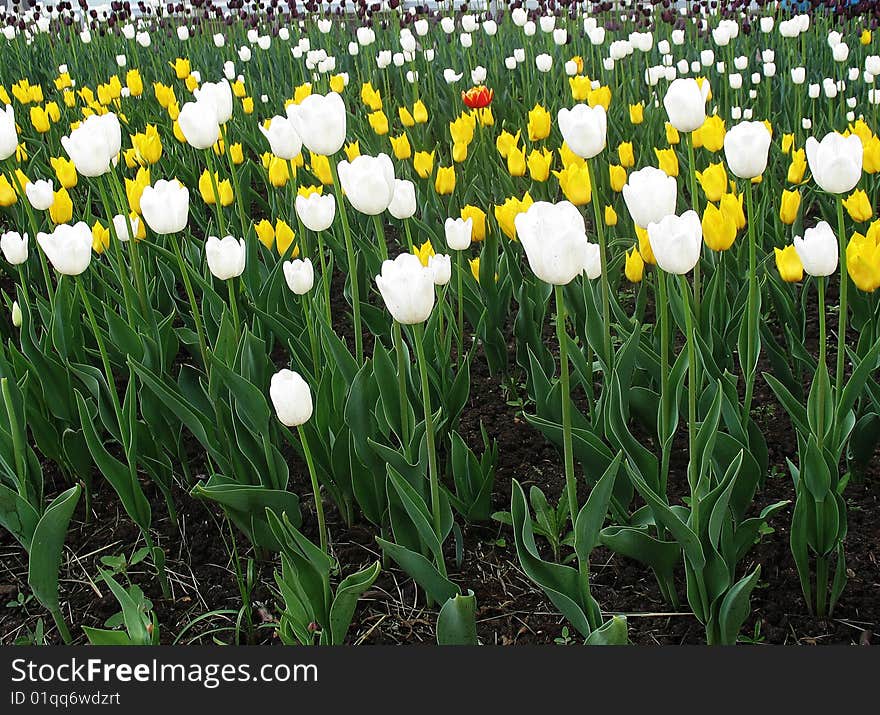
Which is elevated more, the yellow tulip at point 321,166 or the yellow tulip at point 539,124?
the yellow tulip at point 539,124

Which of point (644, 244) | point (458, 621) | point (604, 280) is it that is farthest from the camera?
point (644, 244)

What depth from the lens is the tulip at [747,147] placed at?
1607 millimetres

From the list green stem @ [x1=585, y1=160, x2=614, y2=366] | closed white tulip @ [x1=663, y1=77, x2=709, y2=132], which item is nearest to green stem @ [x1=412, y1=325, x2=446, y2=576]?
green stem @ [x1=585, y1=160, x2=614, y2=366]

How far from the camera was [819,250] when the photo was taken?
59.2 inches

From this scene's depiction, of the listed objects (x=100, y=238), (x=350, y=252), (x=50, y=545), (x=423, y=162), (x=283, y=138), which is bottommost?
(x=50, y=545)

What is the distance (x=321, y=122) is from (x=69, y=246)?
1.90 feet

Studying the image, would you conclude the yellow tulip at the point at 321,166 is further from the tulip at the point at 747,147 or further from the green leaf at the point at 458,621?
the green leaf at the point at 458,621

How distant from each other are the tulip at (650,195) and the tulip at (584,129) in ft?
0.87

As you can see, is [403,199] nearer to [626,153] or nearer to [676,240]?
[676,240]

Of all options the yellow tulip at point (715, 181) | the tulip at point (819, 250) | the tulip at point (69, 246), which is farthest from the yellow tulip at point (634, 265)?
the tulip at point (69, 246)

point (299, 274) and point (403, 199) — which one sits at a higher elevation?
point (403, 199)

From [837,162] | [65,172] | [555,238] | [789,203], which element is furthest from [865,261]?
[65,172]

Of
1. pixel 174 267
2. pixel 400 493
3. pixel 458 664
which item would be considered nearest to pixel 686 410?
pixel 400 493

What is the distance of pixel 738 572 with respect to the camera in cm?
180
